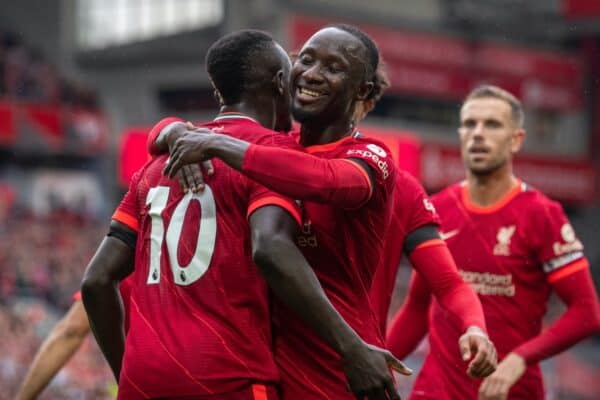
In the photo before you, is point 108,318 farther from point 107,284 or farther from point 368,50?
point 368,50

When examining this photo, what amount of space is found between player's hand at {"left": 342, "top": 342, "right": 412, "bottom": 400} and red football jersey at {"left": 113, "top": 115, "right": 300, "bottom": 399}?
0.91 ft

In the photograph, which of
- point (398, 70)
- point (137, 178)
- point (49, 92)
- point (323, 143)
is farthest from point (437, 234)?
point (49, 92)

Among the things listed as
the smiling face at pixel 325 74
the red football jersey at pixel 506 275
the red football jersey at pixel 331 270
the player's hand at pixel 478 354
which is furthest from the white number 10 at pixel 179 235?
the red football jersey at pixel 506 275

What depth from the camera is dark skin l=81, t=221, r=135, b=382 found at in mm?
4223

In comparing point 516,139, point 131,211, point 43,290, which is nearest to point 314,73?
point 131,211

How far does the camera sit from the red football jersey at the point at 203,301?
3791 mm

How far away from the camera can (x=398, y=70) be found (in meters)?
24.7

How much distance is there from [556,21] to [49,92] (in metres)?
10.8

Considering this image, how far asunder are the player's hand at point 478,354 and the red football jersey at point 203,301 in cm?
75

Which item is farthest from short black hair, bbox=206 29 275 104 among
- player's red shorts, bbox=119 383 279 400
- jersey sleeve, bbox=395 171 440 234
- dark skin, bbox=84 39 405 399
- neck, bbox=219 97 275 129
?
jersey sleeve, bbox=395 171 440 234

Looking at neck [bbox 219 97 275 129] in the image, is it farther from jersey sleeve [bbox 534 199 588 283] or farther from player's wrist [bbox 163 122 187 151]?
jersey sleeve [bbox 534 199 588 283]

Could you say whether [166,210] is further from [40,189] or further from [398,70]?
[40,189]

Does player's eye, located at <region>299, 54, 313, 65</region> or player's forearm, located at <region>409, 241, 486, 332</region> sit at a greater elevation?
player's eye, located at <region>299, 54, 313, 65</region>

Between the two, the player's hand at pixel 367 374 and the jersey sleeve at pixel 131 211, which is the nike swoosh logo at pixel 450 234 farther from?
the player's hand at pixel 367 374
